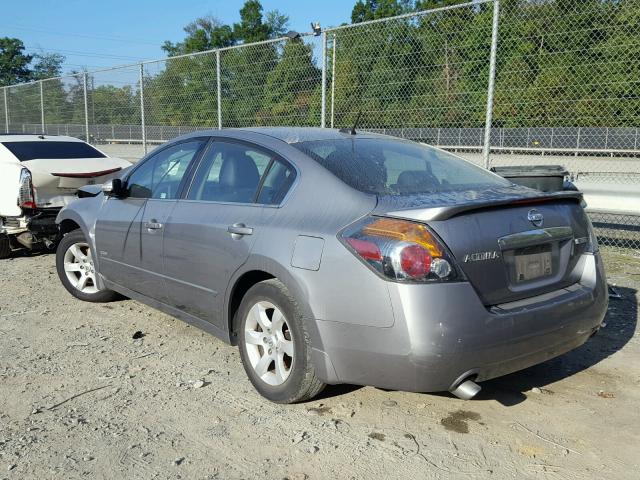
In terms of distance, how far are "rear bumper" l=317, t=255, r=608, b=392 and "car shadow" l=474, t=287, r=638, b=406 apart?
57 centimetres

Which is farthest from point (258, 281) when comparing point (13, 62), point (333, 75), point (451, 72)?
point (13, 62)

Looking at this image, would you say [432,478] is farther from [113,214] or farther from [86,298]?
[86,298]

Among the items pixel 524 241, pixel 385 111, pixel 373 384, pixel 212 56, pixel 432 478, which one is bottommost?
pixel 432 478

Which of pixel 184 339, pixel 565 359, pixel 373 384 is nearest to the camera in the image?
pixel 373 384

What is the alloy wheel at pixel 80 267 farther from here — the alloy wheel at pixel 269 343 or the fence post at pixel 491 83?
the fence post at pixel 491 83

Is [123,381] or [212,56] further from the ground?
[212,56]

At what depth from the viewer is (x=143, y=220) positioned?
14.5 feet

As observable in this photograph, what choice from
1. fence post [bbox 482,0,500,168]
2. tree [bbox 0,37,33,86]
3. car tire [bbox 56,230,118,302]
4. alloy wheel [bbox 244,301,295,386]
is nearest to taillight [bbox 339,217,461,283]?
alloy wheel [bbox 244,301,295,386]

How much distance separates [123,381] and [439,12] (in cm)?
594

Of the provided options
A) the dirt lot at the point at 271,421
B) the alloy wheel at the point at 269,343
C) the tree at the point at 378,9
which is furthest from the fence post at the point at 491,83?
the tree at the point at 378,9

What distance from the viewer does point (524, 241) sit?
303 centimetres

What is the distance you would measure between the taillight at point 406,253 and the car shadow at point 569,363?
3.85 feet

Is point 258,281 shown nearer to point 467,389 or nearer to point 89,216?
point 467,389

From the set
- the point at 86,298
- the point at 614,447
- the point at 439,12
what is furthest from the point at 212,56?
the point at 614,447
